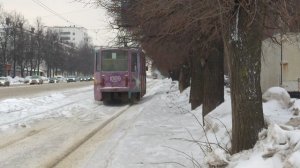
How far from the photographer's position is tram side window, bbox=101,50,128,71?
27.9 m

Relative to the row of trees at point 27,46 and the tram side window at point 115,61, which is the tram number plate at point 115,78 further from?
the row of trees at point 27,46

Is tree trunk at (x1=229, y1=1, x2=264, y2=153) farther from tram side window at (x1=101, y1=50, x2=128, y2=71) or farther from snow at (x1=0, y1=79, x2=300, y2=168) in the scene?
tram side window at (x1=101, y1=50, x2=128, y2=71)

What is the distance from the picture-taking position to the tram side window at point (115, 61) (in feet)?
91.4

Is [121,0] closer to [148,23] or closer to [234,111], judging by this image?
[148,23]

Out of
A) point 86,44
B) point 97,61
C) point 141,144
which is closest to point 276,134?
point 141,144

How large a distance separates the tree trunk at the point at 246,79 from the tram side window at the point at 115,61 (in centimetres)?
1964

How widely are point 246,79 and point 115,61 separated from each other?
65.3 ft

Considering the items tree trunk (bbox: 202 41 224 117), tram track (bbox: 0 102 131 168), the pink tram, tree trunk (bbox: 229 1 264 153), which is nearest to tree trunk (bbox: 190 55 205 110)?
tram track (bbox: 0 102 131 168)

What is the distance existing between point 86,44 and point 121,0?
12334cm

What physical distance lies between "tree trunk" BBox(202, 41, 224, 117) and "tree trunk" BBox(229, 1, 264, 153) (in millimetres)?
6987

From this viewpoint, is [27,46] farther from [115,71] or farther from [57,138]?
[57,138]

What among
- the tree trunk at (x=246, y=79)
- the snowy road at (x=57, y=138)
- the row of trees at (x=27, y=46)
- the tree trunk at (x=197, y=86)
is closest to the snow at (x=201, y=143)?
the snowy road at (x=57, y=138)

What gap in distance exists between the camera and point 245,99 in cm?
839

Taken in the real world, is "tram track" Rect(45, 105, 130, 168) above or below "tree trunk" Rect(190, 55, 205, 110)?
below
